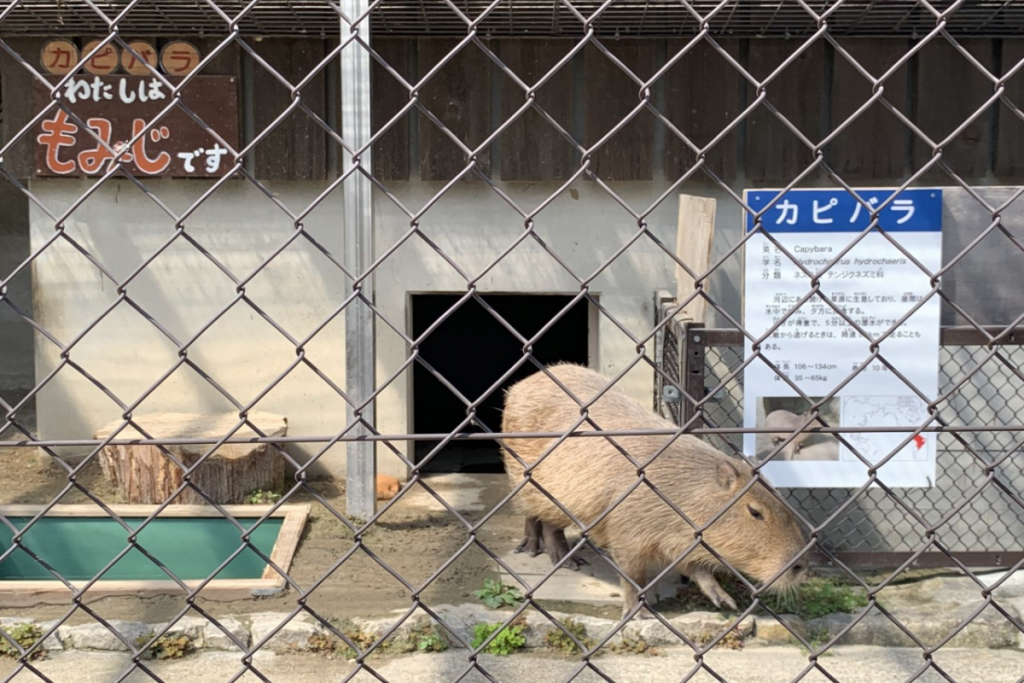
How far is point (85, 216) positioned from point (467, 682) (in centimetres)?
396

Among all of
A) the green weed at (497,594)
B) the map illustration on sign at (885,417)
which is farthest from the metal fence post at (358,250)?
the map illustration on sign at (885,417)

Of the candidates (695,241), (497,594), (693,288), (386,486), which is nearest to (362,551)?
(497,594)

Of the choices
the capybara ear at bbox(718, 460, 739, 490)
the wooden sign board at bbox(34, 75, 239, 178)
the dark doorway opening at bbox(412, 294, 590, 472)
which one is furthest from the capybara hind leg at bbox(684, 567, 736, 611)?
the dark doorway opening at bbox(412, 294, 590, 472)

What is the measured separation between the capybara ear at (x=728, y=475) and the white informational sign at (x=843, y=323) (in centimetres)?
18

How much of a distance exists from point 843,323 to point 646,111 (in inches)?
80.0

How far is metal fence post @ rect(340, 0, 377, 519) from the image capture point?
16.5 ft

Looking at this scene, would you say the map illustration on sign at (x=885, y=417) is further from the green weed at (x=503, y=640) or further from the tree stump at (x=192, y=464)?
the tree stump at (x=192, y=464)

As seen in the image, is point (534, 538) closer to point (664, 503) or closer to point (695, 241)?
point (664, 503)

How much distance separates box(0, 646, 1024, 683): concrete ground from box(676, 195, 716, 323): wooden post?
1.42 metres

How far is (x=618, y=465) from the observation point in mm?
4516

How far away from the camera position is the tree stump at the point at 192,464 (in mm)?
5586

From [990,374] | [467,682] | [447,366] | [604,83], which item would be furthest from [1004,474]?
[447,366]

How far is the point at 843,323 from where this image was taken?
4.08m

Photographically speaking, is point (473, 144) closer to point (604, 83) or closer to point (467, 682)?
point (604, 83)
